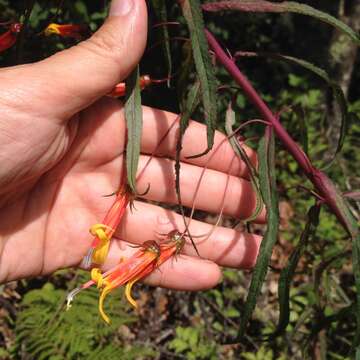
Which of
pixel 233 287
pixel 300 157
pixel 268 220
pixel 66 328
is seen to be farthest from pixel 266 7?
pixel 233 287

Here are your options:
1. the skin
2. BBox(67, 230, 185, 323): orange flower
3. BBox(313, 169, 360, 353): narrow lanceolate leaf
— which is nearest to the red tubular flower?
the skin

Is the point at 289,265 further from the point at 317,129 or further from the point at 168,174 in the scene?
the point at 317,129

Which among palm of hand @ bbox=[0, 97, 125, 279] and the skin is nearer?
the skin

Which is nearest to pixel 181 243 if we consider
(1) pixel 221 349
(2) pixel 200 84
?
(2) pixel 200 84

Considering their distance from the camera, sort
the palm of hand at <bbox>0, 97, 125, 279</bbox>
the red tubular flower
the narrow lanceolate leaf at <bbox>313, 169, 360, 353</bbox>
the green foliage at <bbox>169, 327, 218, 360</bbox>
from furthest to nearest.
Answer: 1. the green foliage at <bbox>169, 327, 218, 360</bbox>
2. the palm of hand at <bbox>0, 97, 125, 279</bbox>
3. the red tubular flower
4. the narrow lanceolate leaf at <bbox>313, 169, 360, 353</bbox>

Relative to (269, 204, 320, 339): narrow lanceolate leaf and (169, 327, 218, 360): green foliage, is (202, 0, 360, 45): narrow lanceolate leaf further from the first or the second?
(169, 327, 218, 360): green foliage

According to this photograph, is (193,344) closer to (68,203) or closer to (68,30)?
(68,203)
